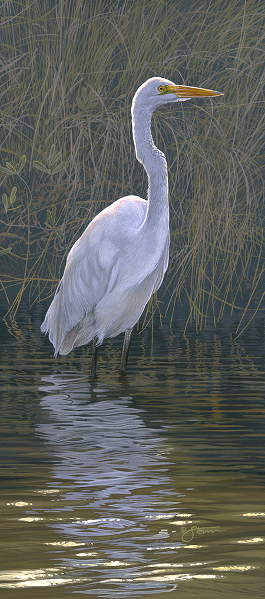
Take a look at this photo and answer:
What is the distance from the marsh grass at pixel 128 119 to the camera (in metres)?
9.92

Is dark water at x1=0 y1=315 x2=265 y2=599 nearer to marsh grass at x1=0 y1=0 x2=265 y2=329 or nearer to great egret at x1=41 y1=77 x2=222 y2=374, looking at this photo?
great egret at x1=41 y1=77 x2=222 y2=374

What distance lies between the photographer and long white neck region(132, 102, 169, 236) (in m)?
8.41

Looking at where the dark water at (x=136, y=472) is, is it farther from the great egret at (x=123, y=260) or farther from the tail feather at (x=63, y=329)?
the great egret at (x=123, y=260)

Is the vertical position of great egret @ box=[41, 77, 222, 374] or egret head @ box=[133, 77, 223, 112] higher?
egret head @ box=[133, 77, 223, 112]

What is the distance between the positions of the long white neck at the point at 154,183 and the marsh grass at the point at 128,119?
1.09 m

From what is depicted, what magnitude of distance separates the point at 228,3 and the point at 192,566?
7.67 meters

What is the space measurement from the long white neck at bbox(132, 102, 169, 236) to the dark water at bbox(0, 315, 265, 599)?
30.2 inches

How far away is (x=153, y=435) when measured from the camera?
6.38m
